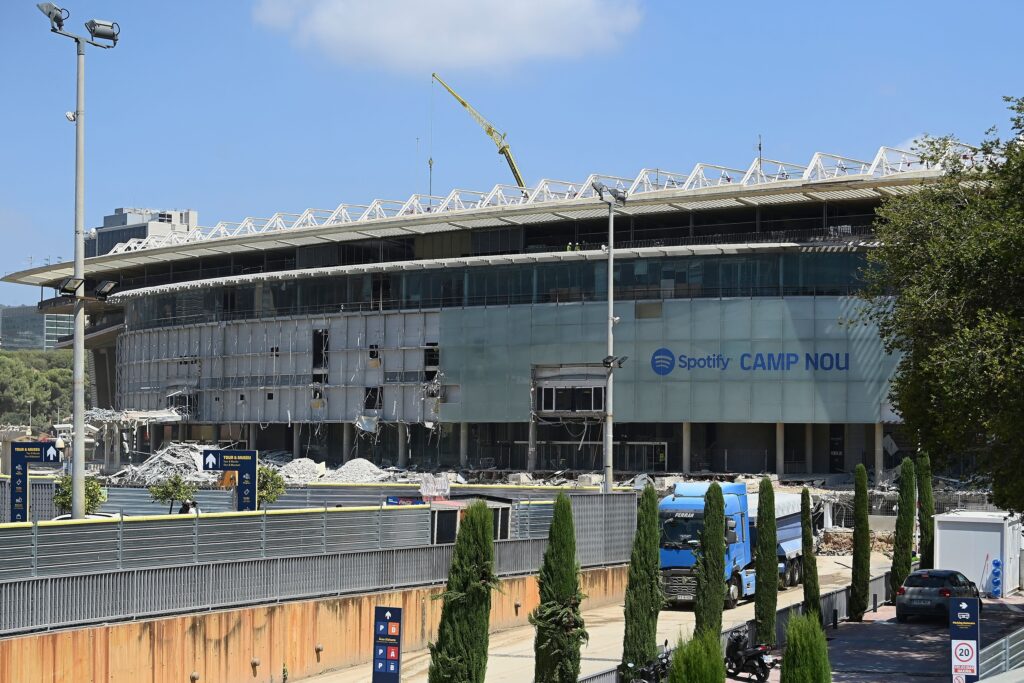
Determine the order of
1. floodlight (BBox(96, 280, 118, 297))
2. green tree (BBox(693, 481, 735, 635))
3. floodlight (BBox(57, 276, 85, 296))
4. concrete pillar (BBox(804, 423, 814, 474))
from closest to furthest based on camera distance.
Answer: floodlight (BBox(57, 276, 85, 296))
floodlight (BBox(96, 280, 118, 297))
green tree (BBox(693, 481, 735, 635))
concrete pillar (BBox(804, 423, 814, 474))

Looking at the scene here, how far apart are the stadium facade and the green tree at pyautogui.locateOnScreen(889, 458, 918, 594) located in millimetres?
36374

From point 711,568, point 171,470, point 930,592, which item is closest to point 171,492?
point 171,470

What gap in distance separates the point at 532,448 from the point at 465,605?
66180 millimetres

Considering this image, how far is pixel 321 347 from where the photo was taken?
322ft

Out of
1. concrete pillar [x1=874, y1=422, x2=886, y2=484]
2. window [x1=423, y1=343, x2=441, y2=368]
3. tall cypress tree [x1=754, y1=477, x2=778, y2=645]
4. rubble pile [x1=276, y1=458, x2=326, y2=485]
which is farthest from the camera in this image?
window [x1=423, y1=343, x2=441, y2=368]

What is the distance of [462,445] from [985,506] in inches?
1540

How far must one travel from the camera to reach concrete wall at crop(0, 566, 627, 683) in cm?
2309

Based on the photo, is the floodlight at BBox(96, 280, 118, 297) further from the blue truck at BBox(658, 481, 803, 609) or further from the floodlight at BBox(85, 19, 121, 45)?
the blue truck at BBox(658, 481, 803, 609)

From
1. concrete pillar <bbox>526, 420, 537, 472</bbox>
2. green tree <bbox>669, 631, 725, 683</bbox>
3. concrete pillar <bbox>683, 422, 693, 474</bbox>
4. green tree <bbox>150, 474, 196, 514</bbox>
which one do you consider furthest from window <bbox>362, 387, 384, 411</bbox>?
green tree <bbox>669, 631, 725, 683</bbox>

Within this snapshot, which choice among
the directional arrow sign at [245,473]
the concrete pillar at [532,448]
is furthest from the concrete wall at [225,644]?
the concrete pillar at [532,448]

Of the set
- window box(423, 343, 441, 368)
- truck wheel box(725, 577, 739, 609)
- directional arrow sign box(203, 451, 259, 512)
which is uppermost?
window box(423, 343, 441, 368)

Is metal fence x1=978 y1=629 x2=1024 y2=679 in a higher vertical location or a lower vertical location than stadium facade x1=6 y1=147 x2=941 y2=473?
lower

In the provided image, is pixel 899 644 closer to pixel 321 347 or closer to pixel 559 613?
pixel 559 613

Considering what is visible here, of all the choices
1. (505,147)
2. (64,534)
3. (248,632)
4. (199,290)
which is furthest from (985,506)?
(505,147)
